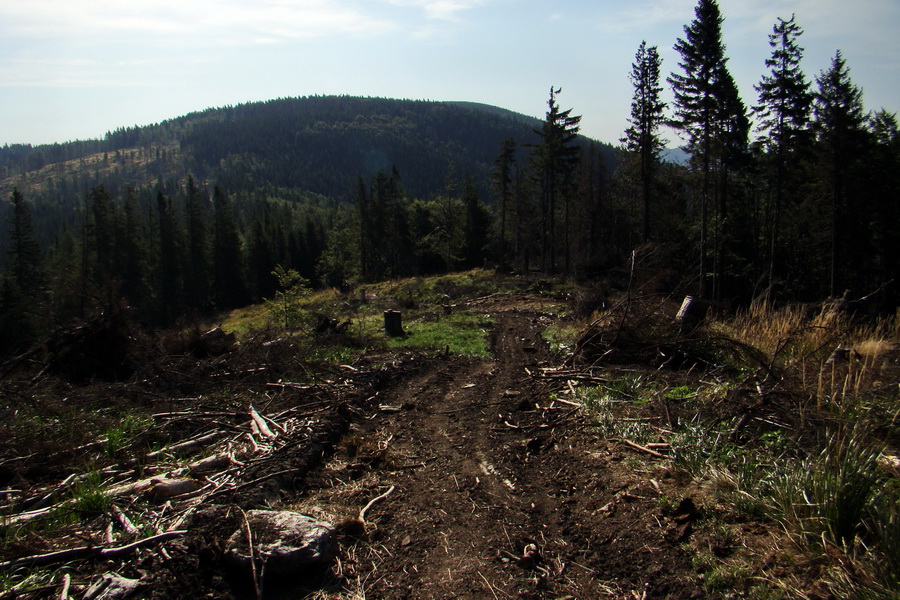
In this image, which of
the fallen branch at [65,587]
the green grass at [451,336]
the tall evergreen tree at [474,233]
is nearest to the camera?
the fallen branch at [65,587]

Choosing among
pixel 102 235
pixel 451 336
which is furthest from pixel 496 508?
pixel 102 235

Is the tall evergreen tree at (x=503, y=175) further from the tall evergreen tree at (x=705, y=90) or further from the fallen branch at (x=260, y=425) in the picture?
the fallen branch at (x=260, y=425)

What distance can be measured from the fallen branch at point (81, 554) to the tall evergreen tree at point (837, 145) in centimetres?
2989

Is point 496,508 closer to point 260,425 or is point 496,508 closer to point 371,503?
point 371,503

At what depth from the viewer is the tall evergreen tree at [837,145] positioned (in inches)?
1007

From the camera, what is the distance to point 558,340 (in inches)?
517

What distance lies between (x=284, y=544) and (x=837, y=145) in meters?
32.1

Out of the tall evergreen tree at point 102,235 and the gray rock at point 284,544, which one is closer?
the gray rock at point 284,544

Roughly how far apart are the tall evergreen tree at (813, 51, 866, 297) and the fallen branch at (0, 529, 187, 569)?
1177 inches

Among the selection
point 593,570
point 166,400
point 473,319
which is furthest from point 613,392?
point 473,319

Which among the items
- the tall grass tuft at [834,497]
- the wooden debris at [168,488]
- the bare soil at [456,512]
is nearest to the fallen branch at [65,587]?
the bare soil at [456,512]

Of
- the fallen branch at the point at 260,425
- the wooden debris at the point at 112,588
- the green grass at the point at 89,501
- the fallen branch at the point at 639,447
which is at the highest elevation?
the wooden debris at the point at 112,588

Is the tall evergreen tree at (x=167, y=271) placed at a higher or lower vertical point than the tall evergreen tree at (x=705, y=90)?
lower

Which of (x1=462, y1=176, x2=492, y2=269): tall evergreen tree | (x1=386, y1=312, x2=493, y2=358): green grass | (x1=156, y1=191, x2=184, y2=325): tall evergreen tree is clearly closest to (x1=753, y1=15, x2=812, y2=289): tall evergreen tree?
(x1=386, y1=312, x2=493, y2=358): green grass
